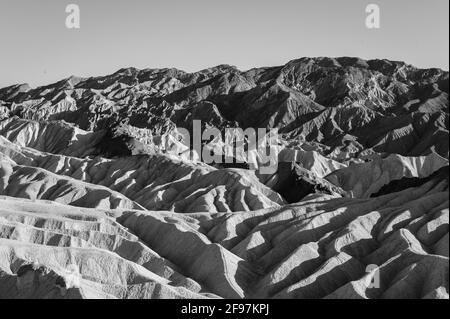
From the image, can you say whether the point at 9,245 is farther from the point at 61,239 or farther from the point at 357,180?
the point at 357,180

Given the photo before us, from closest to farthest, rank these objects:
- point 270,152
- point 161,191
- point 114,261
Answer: point 114,261
point 161,191
point 270,152

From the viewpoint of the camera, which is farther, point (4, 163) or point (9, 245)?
point (4, 163)

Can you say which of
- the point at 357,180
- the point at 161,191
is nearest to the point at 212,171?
the point at 161,191

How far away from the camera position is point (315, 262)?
57.7 metres

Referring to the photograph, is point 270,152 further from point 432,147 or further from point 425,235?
point 425,235

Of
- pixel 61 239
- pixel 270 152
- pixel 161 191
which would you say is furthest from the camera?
pixel 270 152

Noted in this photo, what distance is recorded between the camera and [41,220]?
219 feet
